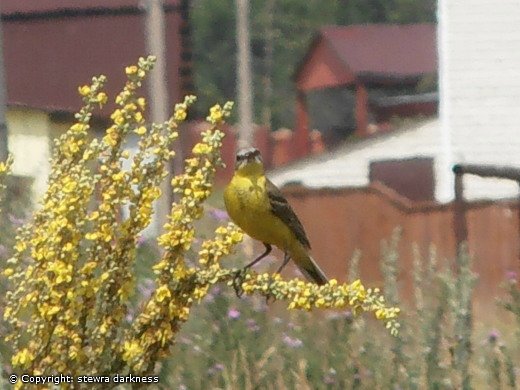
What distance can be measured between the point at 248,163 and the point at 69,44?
2014cm

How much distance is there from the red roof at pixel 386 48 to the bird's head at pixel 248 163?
99.0ft

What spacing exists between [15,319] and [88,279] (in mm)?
265

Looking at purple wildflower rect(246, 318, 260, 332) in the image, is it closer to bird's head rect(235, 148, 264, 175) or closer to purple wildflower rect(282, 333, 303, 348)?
purple wildflower rect(282, 333, 303, 348)

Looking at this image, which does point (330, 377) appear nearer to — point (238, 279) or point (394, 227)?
point (238, 279)

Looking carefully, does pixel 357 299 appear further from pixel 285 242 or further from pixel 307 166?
pixel 307 166

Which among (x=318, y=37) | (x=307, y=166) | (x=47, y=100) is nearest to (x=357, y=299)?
(x=47, y=100)

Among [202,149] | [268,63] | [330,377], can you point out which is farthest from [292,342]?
[268,63]

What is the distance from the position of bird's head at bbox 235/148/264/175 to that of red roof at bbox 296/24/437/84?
3018 centimetres

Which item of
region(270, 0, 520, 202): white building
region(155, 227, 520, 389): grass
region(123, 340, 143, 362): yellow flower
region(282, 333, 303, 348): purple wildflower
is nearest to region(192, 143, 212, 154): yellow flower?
region(123, 340, 143, 362): yellow flower

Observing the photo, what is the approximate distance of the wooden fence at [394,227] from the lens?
13.6m

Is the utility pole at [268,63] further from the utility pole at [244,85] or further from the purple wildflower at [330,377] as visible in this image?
the purple wildflower at [330,377]

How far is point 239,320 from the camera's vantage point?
6.20m

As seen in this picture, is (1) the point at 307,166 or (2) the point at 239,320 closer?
(2) the point at 239,320

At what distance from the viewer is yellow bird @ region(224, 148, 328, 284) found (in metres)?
5.62
